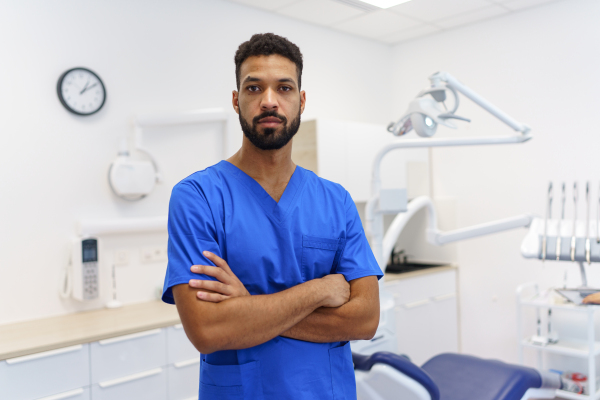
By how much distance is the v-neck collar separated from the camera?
4.12 ft

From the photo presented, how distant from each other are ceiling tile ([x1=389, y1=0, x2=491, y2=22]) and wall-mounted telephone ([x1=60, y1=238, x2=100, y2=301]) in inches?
93.4

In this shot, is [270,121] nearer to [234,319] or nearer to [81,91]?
[234,319]

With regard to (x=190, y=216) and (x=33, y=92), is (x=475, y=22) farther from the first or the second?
(x=190, y=216)

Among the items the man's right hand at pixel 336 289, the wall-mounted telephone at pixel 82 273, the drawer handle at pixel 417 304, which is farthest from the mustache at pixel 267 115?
the drawer handle at pixel 417 304

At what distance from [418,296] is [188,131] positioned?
190 cm

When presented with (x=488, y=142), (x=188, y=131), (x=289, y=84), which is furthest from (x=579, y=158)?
(x=289, y=84)

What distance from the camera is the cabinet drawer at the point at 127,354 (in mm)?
2188

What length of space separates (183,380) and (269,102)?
1.70 m

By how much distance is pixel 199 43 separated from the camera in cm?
315

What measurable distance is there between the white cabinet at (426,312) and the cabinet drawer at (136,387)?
5.20 feet

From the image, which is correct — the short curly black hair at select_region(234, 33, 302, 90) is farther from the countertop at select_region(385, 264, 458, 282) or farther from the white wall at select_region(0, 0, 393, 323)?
the countertop at select_region(385, 264, 458, 282)

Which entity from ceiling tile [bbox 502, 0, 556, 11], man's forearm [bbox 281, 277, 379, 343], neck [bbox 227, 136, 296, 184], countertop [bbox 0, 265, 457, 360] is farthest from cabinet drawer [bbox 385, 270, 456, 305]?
neck [bbox 227, 136, 296, 184]

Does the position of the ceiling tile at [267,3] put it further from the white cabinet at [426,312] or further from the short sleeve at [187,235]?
the short sleeve at [187,235]

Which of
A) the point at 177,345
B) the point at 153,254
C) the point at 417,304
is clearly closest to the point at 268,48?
the point at 177,345
